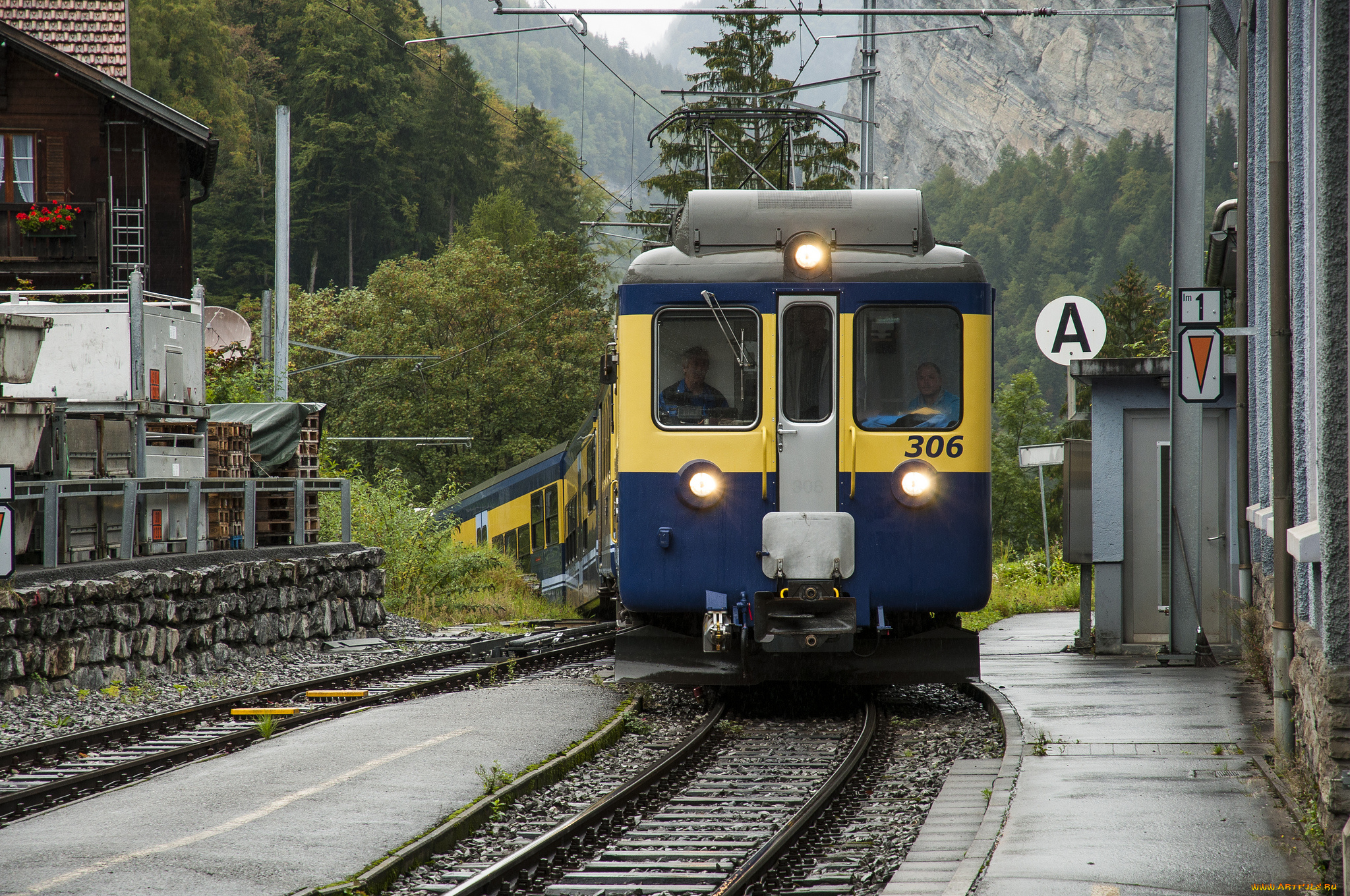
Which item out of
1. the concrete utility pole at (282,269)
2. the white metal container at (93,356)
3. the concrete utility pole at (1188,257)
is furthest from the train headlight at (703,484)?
the concrete utility pole at (282,269)

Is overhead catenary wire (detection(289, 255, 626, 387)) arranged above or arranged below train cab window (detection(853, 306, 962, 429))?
above

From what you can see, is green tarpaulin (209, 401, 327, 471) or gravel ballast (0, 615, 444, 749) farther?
green tarpaulin (209, 401, 327, 471)

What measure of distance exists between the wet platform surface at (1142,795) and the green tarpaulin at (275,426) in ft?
33.8

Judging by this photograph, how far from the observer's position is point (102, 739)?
9328 millimetres

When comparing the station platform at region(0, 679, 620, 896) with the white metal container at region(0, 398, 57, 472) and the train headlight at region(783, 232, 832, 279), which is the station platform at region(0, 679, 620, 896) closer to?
the train headlight at region(783, 232, 832, 279)

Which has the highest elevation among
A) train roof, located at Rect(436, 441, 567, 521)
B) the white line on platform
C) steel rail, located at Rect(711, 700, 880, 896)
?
train roof, located at Rect(436, 441, 567, 521)

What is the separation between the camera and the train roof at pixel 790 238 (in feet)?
30.7

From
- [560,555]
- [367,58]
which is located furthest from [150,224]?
[367,58]

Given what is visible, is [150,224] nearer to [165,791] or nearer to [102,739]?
[102,739]

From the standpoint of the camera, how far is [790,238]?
9.45 meters

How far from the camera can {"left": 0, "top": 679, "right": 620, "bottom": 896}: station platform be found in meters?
5.42

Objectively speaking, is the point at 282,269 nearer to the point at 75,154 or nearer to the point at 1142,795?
the point at 75,154

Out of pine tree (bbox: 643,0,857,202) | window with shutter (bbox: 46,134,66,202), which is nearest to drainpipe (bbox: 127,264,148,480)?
window with shutter (bbox: 46,134,66,202)

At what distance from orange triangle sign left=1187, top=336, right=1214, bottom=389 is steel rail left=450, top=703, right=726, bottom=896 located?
16.0 feet
